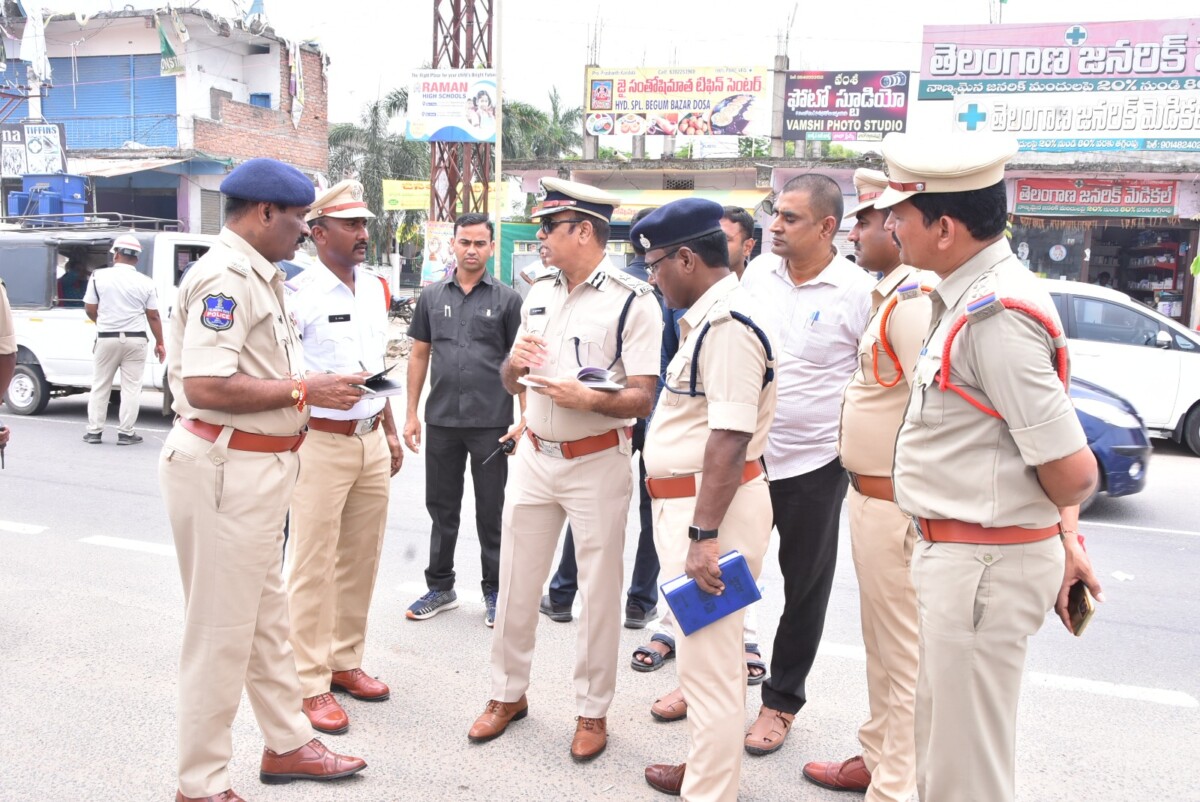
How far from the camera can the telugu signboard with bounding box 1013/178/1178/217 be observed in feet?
56.4

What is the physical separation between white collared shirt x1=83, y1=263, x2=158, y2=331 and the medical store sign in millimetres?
14452

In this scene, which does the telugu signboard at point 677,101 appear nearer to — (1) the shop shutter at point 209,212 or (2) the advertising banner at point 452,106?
(2) the advertising banner at point 452,106

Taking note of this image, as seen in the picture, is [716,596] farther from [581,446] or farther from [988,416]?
[988,416]

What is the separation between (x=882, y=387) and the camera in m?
3.08

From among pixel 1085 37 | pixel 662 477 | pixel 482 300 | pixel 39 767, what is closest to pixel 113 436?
pixel 482 300

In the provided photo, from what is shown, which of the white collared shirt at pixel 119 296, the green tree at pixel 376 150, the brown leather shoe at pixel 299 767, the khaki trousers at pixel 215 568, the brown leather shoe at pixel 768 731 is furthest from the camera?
the green tree at pixel 376 150

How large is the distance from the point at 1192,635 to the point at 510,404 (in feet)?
12.2

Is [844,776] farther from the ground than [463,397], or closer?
closer

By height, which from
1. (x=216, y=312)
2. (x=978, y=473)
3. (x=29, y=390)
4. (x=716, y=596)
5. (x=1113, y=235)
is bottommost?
(x=29, y=390)

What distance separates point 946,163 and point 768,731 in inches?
92.3

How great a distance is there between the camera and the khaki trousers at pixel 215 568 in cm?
294

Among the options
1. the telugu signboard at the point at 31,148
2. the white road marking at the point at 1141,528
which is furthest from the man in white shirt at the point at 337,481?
the telugu signboard at the point at 31,148

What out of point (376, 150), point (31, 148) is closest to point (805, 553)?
point (31, 148)

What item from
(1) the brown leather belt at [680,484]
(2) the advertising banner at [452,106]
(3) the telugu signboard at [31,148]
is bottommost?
(1) the brown leather belt at [680,484]
